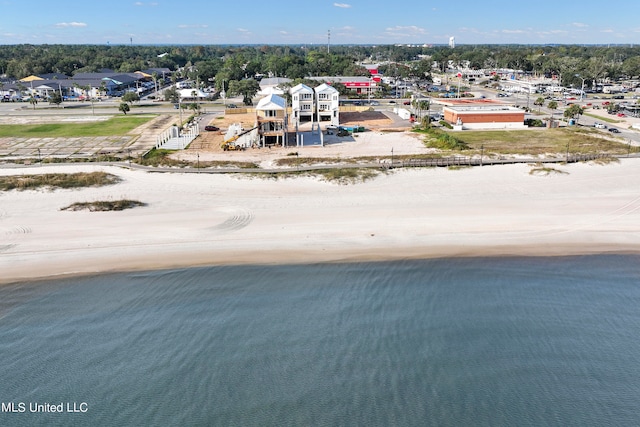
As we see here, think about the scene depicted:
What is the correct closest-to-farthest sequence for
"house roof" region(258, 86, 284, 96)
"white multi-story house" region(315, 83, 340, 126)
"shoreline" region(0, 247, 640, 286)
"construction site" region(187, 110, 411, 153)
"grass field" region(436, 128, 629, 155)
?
"shoreline" region(0, 247, 640, 286) → "grass field" region(436, 128, 629, 155) → "construction site" region(187, 110, 411, 153) → "white multi-story house" region(315, 83, 340, 126) → "house roof" region(258, 86, 284, 96)

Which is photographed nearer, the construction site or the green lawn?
the construction site

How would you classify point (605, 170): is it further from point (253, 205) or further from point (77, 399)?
point (77, 399)

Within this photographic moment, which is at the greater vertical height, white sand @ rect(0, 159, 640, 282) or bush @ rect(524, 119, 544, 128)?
bush @ rect(524, 119, 544, 128)

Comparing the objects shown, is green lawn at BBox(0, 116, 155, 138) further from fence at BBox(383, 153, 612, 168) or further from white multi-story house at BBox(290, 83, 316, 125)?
fence at BBox(383, 153, 612, 168)

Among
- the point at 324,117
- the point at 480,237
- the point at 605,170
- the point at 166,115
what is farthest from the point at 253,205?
the point at 166,115

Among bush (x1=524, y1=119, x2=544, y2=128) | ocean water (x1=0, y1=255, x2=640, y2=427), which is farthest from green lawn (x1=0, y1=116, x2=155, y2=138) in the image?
bush (x1=524, y1=119, x2=544, y2=128)

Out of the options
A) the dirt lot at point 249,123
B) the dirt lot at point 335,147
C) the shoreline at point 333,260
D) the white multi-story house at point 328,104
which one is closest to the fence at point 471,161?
the dirt lot at point 335,147
